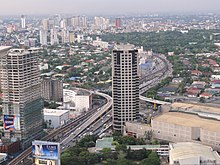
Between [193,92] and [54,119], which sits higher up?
[193,92]

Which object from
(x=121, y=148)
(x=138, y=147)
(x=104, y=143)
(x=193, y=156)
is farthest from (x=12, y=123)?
(x=193, y=156)

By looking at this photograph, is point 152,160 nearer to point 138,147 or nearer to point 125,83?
point 138,147

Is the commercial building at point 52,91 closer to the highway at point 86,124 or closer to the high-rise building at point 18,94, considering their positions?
the highway at point 86,124

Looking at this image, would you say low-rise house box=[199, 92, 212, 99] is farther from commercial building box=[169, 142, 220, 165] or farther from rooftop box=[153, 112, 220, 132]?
commercial building box=[169, 142, 220, 165]

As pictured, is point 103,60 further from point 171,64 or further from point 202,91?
point 202,91

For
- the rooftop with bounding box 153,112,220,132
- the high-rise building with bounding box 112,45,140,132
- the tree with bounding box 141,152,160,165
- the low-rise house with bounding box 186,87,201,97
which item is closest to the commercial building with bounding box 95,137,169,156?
the tree with bounding box 141,152,160,165
